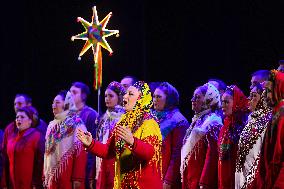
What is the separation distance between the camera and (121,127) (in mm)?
4922

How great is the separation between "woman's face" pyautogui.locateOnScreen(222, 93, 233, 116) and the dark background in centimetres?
144

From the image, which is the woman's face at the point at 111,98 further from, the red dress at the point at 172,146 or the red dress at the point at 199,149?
the red dress at the point at 199,149

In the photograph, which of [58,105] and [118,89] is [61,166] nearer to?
[58,105]

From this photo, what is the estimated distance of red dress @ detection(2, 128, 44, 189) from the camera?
23.9 feet

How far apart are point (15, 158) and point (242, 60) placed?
2.70 meters

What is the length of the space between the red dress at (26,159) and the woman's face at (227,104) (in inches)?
96.8

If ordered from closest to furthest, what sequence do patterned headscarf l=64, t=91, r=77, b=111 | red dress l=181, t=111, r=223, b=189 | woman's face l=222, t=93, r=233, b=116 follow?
1. woman's face l=222, t=93, r=233, b=116
2. red dress l=181, t=111, r=223, b=189
3. patterned headscarf l=64, t=91, r=77, b=111

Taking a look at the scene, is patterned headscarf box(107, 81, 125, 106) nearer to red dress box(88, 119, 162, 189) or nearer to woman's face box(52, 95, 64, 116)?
woman's face box(52, 95, 64, 116)

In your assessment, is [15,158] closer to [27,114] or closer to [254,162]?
[27,114]

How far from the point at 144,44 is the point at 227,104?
309cm

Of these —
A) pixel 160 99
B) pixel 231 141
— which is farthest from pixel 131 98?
pixel 160 99

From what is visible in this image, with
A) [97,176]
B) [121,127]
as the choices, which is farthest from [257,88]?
[97,176]

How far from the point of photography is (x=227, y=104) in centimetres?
580

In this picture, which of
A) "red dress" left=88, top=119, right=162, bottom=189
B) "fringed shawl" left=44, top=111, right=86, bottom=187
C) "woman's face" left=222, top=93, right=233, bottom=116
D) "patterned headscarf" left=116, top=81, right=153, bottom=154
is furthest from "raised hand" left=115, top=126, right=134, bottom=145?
"fringed shawl" left=44, top=111, right=86, bottom=187
